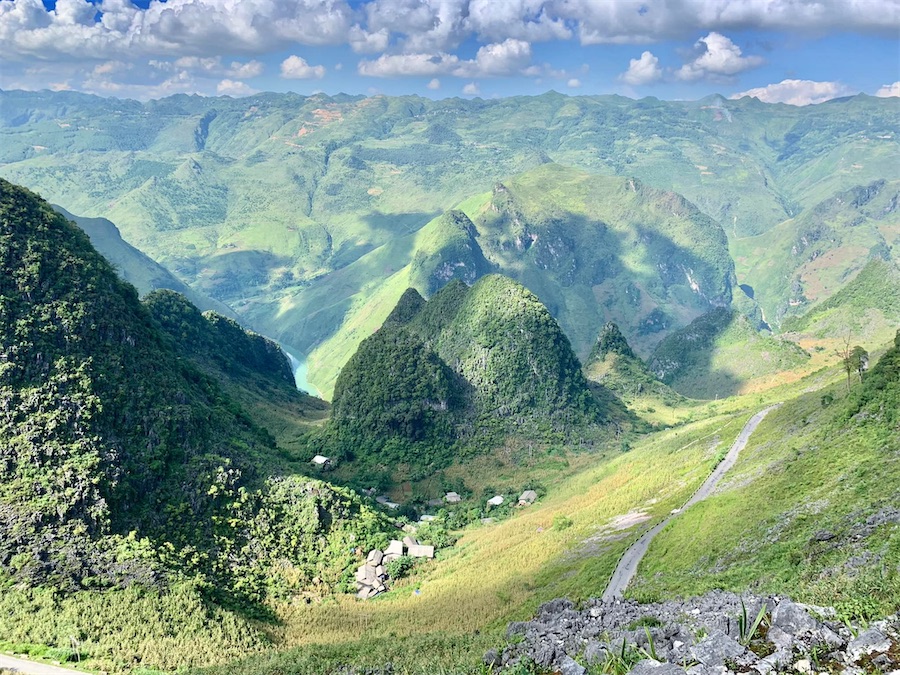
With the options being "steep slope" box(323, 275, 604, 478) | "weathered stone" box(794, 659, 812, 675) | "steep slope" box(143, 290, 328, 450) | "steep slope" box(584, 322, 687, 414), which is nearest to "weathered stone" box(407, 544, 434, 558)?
"steep slope" box(323, 275, 604, 478)

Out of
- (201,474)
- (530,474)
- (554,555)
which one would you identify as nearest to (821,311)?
(530,474)

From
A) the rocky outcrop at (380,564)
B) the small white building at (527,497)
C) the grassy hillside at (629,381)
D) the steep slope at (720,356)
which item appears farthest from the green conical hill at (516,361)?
the steep slope at (720,356)

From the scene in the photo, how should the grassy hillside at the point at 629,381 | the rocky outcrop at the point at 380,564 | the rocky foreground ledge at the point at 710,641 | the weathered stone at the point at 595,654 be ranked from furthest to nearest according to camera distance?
the grassy hillside at the point at 629,381 → the rocky outcrop at the point at 380,564 → the weathered stone at the point at 595,654 → the rocky foreground ledge at the point at 710,641

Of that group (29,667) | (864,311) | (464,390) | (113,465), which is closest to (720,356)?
(864,311)

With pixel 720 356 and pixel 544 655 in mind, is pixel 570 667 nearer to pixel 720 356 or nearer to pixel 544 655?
pixel 544 655

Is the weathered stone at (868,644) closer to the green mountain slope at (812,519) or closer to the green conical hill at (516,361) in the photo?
the green mountain slope at (812,519)

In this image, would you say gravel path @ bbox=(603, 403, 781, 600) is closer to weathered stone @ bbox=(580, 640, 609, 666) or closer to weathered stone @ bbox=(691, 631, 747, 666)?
weathered stone @ bbox=(580, 640, 609, 666)

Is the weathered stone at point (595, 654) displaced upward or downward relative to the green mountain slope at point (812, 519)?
upward
